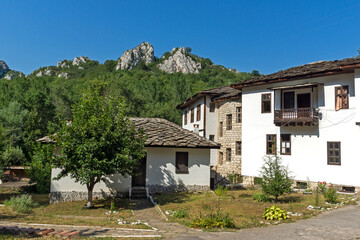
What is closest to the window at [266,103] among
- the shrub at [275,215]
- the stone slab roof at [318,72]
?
the stone slab roof at [318,72]

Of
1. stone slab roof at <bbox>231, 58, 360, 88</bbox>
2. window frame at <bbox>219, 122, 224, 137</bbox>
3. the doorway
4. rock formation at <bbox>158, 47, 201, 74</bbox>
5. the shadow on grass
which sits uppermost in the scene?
rock formation at <bbox>158, 47, 201, 74</bbox>

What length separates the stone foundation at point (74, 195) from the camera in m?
15.3

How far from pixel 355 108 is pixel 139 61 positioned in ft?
368

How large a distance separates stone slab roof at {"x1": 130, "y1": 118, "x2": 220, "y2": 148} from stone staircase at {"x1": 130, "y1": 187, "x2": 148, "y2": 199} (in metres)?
2.65

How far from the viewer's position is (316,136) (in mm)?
19281

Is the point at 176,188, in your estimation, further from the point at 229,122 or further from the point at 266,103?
the point at 229,122

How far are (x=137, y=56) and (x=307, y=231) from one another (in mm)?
120886

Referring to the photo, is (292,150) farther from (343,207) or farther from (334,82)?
(343,207)

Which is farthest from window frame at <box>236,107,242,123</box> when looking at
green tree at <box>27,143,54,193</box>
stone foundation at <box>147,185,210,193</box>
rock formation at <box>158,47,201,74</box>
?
rock formation at <box>158,47,201,74</box>

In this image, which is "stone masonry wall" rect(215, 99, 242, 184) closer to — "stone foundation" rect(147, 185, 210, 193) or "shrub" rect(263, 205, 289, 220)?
"stone foundation" rect(147, 185, 210, 193)

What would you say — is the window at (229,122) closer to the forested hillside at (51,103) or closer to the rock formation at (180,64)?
the forested hillside at (51,103)

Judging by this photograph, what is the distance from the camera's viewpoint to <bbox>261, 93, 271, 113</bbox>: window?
21.7 meters

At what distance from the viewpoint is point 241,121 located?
2502 centimetres

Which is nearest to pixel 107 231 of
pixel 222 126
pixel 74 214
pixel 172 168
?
pixel 74 214
